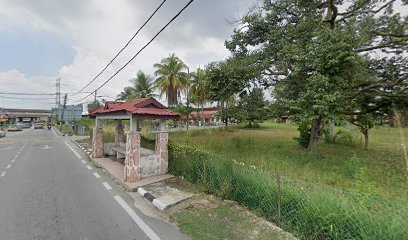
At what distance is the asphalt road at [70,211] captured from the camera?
163 inches

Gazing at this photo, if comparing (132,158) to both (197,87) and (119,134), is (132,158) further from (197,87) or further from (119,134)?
(197,87)

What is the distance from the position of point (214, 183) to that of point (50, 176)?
624cm

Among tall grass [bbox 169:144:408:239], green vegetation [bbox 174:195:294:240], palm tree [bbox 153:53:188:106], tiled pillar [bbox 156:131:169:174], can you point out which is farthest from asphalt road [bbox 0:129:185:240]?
palm tree [bbox 153:53:188:106]

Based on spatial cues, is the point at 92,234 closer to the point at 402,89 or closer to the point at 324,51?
the point at 324,51

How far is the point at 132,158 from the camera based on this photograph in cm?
729

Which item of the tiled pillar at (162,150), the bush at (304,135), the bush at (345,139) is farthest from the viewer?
the bush at (345,139)

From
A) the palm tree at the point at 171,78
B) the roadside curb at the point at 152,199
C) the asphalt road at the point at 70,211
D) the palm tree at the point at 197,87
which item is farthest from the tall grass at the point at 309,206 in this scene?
the palm tree at the point at 197,87

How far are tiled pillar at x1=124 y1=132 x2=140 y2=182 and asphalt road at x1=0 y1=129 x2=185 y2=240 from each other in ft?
1.93

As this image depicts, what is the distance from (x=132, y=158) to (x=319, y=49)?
7648 mm

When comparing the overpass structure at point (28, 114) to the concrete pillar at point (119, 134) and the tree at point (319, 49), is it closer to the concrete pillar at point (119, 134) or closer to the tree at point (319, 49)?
the concrete pillar at point (119, 134)

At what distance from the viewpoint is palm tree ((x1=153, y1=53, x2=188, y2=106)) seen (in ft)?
94.5

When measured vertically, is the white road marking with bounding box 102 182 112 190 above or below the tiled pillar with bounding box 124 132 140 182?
below

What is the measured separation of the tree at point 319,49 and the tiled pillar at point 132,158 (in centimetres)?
619

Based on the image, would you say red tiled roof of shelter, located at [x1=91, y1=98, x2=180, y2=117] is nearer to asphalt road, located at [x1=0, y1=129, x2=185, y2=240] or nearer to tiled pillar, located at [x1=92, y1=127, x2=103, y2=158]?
asphalt road, located at [x1=0, y1=129, x2=185, y2=240]
